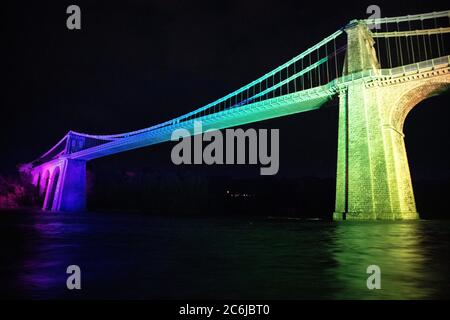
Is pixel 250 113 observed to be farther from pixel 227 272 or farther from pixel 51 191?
pixel 51 191

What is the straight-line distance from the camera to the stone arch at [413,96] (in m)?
18.4

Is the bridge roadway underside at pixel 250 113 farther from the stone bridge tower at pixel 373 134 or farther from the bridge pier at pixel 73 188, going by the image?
the bridge pier at pixel 73 188

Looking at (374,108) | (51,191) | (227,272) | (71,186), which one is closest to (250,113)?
(374,108)

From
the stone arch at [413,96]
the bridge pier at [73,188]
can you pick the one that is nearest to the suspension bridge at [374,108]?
the stone arch at [413,96]

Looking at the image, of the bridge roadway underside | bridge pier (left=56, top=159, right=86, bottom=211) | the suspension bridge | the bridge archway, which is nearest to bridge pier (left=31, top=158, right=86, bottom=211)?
bridge pier (left=56, top=159, right=86, bottom=211)

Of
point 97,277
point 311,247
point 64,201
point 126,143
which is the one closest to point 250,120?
point 126,143

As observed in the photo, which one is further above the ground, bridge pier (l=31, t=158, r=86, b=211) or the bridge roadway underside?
the bridge roadway underside

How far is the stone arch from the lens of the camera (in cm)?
1841

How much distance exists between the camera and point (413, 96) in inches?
781

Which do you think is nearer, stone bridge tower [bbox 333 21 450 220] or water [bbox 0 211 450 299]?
water [bbox 0 211 450 299]

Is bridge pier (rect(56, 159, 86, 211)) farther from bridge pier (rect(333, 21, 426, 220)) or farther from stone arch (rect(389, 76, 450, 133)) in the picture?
stone arch (rect(389, 76, 450, 133))

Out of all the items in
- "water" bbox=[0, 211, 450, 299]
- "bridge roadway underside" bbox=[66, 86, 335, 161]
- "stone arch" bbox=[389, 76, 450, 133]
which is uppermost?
"bridge roadway underside" bbox=[66, 86, 335, 161]

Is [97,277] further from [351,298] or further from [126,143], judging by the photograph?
[126,143]

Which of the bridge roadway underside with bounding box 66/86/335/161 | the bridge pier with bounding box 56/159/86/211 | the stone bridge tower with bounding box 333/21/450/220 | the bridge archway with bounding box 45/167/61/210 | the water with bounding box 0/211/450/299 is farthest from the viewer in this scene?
the bridge archway with bounding box 45/167/61/210
